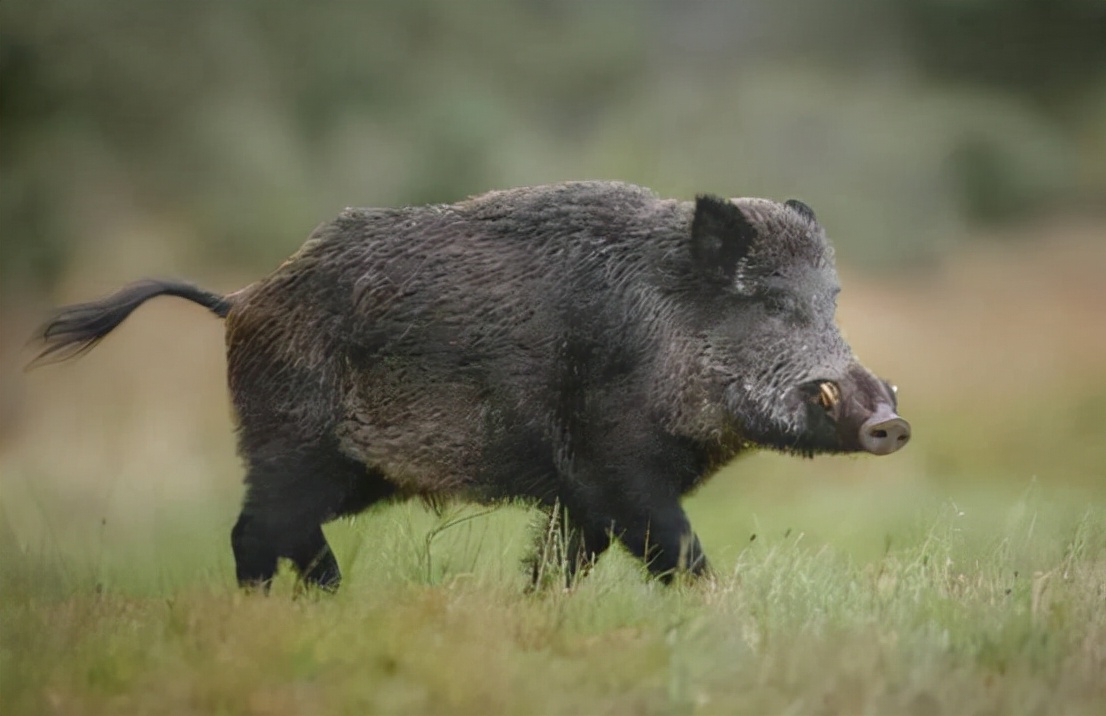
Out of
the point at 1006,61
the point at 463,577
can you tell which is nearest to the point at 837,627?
the point at 463,577

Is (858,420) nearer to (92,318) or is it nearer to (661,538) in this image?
(661,538)

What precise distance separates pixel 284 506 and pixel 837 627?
5.74 ft

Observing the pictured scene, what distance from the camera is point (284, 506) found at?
397 cm

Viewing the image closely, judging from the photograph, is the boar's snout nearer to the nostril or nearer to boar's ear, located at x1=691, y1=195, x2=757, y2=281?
the nostril

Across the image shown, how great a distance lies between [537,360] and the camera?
383 centimetres

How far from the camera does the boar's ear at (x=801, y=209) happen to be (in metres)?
3.99

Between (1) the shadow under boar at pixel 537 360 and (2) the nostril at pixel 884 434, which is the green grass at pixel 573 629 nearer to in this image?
(1) the shadow under boar at pixel 537 360

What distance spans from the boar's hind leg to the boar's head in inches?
47.6

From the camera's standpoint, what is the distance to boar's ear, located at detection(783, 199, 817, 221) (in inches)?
157

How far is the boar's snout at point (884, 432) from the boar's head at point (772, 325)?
0.11 meters

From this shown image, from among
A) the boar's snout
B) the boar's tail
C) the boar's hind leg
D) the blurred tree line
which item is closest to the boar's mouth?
the boar's snout

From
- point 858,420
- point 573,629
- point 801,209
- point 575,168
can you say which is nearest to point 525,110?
point 575,168

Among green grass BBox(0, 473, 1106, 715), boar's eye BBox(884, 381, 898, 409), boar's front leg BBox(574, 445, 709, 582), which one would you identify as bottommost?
green grass BBox(0, 473, 1106, 715)

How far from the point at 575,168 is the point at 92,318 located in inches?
99.9
